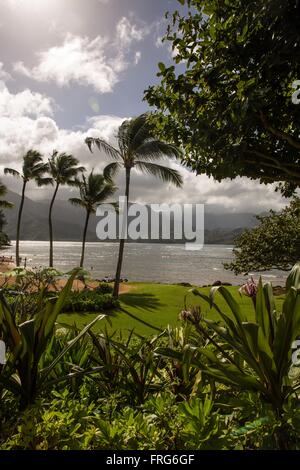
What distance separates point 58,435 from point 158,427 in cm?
57

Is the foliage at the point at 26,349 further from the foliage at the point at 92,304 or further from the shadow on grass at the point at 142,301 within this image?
the shadow on grass at the point at 142,301

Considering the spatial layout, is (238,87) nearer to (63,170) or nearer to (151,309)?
(151,309)

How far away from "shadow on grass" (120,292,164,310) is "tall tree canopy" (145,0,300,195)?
1219 cm

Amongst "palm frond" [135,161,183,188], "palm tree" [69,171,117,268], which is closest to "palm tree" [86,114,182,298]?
"palm frond" [135,161,183,188]

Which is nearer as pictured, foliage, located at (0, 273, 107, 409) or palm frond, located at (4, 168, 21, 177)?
foliage, located at (0, 273, 107, 409)

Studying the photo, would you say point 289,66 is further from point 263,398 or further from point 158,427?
point 158,427

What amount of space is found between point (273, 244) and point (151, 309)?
30.6 feet

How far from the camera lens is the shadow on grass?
60.6 feet

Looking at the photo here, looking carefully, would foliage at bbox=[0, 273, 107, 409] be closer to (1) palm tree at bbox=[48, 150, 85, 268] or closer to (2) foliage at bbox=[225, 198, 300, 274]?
(2) foliage at bbox=[225, 198, 300, 274]

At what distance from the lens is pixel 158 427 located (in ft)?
6.57

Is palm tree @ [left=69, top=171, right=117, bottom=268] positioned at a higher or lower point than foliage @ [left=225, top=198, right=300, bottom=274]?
higher

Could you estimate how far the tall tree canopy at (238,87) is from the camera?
15.3 feet

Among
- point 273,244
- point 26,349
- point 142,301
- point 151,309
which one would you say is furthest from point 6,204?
point 26,349
